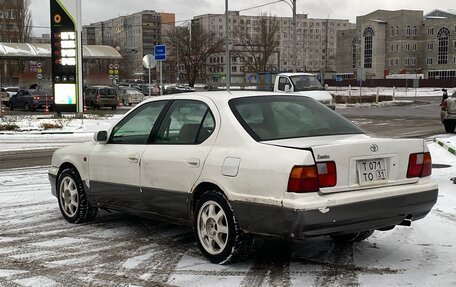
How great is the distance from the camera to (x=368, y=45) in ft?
404

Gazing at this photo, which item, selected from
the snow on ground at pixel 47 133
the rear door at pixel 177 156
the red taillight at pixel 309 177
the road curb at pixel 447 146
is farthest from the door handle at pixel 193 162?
the snow on ground at pixel 47 133

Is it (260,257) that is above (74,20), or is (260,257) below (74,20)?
below

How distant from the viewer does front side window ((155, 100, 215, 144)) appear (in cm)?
536

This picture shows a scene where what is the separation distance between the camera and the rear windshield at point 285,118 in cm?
516

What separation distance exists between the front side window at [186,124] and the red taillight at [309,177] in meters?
1.12

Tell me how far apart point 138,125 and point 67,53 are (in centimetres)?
2071

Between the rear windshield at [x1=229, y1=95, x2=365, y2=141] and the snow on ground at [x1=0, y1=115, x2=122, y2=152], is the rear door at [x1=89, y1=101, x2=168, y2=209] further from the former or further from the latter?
the snow on ground at [x1=0, y1=115, x2=122, y2=152]

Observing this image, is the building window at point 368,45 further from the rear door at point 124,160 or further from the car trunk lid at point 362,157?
the car trunk lid at point 362,157

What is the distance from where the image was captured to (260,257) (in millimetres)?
5340

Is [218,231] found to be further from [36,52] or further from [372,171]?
[36,52]

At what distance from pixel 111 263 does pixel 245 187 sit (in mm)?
1519

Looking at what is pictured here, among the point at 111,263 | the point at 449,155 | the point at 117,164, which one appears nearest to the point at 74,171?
the point at 117,164

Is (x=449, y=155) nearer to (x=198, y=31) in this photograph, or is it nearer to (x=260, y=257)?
(x=260, y=257)

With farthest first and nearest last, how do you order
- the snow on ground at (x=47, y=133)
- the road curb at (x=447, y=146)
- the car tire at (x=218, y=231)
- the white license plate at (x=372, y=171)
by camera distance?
the snow on ground at (x=47, y=133), the road curb at (x=447, y=146), the car tire at (x=218, y=231), the white license plate at (x=372, y=171)
